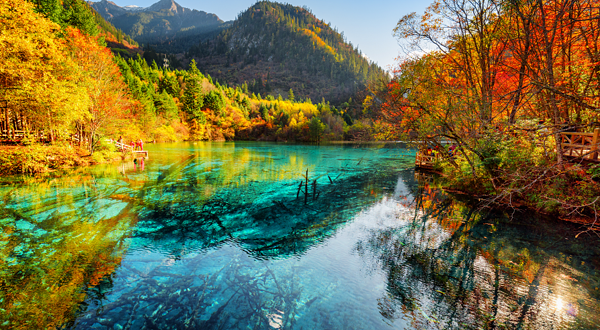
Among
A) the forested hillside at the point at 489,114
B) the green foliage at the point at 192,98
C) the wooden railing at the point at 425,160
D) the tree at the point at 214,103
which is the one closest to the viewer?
the forested hillside at the point at 489,114

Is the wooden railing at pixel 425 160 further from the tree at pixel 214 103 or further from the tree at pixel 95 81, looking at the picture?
the tree at pixel 214 103

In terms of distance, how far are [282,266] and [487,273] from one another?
5.13m

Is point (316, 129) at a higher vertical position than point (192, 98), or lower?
lower

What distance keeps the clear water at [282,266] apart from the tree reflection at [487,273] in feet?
0.11

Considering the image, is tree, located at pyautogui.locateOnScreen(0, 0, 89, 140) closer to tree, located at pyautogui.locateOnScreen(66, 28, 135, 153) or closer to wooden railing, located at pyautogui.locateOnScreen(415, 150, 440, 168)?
tree, located at pyautogui.locateOnScreen(66, 28, 135, 153)

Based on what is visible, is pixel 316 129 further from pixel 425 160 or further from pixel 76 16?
pixel 76 16

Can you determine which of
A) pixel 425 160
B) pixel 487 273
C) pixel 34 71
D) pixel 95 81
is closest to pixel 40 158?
pixel 34 71

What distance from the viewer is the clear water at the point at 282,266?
448 centimetres

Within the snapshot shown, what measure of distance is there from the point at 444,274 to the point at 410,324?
2161mm

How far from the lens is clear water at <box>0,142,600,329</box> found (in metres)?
4.48

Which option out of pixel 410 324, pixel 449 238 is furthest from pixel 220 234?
pixel 449 238

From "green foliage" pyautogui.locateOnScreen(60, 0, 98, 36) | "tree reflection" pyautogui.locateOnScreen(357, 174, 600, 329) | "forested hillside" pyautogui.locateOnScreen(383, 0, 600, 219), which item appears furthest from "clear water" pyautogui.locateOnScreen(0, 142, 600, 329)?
"green foliage" pyautogui.locateOnScreen(60, 0, 98, 36)

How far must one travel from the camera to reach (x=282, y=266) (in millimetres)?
6230

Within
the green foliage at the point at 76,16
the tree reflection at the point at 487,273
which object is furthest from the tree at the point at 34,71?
the green foliage at the point at 76,16
